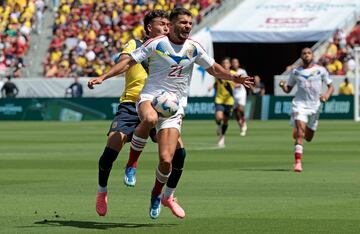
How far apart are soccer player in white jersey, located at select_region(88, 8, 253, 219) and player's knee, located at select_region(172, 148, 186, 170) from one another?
346mm

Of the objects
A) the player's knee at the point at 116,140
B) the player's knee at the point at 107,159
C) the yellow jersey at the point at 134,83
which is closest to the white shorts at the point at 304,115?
the yellow jersey at the point at 134,83

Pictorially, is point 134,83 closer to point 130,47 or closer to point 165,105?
point 130,47

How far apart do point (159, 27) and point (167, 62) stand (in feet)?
4.90

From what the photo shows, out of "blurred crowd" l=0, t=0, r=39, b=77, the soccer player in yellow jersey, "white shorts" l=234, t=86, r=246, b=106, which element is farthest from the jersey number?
"blurred crowd" l=0, t=0, r=39, b=77

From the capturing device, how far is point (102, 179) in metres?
13.4

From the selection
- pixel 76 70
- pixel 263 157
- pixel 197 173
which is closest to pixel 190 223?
pixel 197 173

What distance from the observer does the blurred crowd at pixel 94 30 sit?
Result: 5431 cm

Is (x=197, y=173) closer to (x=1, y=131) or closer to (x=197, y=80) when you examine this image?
(x=1, y=131)

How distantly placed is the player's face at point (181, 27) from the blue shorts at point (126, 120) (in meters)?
2.08

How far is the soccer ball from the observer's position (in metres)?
12.5

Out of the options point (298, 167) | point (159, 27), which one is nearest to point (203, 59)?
point (159, 27)

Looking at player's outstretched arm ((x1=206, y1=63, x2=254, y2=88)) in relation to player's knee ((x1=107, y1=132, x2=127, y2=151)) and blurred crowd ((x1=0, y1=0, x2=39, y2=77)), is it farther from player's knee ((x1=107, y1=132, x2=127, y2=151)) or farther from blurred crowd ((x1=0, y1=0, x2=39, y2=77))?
blurred crowd ((x1=0, y1=0, x2=39, y2=77))

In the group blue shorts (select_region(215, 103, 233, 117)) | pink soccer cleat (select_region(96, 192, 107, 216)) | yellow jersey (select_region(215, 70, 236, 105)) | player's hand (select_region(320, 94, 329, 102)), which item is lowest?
blue shorts (select_region(215, 103, 233, 117))

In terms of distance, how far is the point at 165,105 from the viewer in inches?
492
